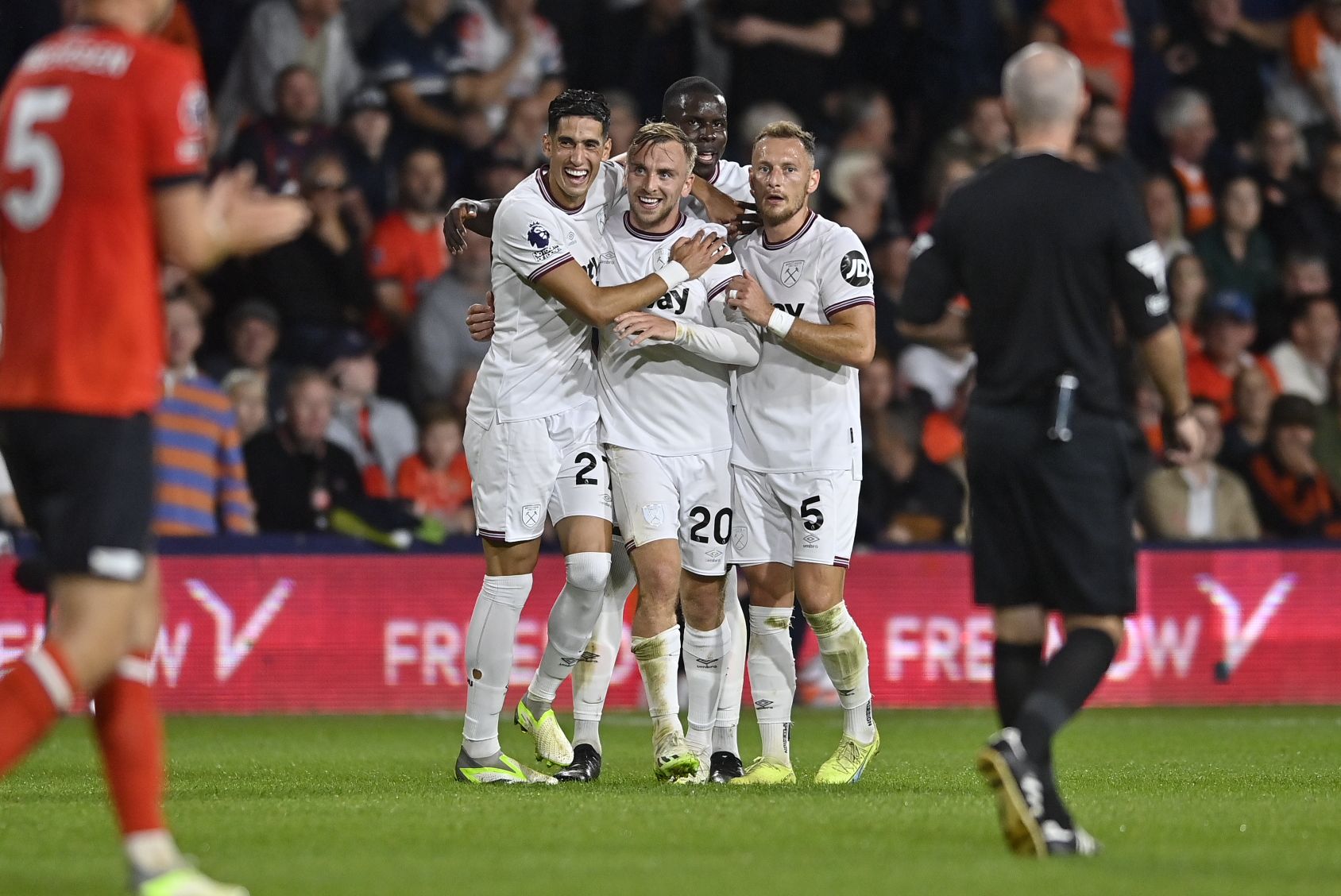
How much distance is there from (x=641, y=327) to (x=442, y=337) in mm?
6604

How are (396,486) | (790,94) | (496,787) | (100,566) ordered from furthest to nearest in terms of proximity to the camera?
(790,94) → (396,486) → (496,787) → (100,566)

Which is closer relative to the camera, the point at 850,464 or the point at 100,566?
the point at 100,566

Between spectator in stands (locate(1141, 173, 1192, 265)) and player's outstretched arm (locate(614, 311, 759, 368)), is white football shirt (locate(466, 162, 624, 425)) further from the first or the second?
spectator in stands (locate(1141, 173, 1192, 265))

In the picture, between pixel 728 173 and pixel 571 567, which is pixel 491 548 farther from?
pixel 728 173

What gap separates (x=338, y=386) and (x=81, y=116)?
9.27m

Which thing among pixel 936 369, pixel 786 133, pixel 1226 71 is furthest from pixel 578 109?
pixel 1226 71

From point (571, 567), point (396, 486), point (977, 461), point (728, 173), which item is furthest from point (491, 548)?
point (396, 486)

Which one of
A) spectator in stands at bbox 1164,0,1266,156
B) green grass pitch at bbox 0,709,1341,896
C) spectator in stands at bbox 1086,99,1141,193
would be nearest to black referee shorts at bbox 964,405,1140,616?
green grass pitch at bbox 0,709,1341,896

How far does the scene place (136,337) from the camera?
5062mm

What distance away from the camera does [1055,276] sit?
20.2ft

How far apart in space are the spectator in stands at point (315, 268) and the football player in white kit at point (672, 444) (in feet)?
20.6

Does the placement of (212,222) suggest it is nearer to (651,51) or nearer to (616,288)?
(616,288)

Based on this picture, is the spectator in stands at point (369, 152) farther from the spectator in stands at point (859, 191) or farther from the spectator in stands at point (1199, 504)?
the spectator in stands at point (1199, 504)

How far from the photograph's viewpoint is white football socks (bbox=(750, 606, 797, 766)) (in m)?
8.73
